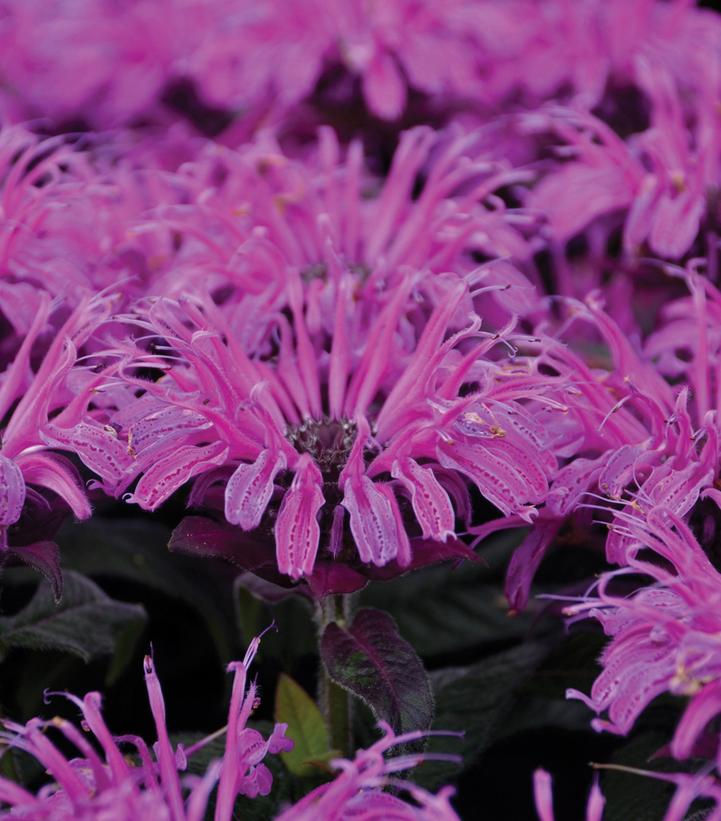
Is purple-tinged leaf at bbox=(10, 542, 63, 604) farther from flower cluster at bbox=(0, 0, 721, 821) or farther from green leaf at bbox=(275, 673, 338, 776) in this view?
green leaf at bbox=(275, 673, 338, 776)

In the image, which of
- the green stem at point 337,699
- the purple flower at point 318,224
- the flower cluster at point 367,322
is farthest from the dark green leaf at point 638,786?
the purple flower at point 318,224

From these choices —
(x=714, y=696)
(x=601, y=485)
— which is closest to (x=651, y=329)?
(x=601, y=485)

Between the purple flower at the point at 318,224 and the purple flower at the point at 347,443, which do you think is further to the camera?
the purple flower at the point at 318,224

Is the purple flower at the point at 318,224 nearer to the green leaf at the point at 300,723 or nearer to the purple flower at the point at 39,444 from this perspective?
the purple flower at the point at 39,444

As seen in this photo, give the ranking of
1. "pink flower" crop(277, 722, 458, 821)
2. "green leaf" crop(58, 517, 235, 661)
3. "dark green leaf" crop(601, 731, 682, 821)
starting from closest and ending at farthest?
"pink flower" crop(277, 722, 458, 821) < "dark green leaf" crop(601, 731, 682, 821) < "green leaf" crop(58, 517, 235, 661)

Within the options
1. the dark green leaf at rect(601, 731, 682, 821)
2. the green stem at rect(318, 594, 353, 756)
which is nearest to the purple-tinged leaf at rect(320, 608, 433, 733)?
the green stem at rect(318, 594, 353, 756)

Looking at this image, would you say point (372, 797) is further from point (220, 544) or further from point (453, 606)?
point (453, 606)
